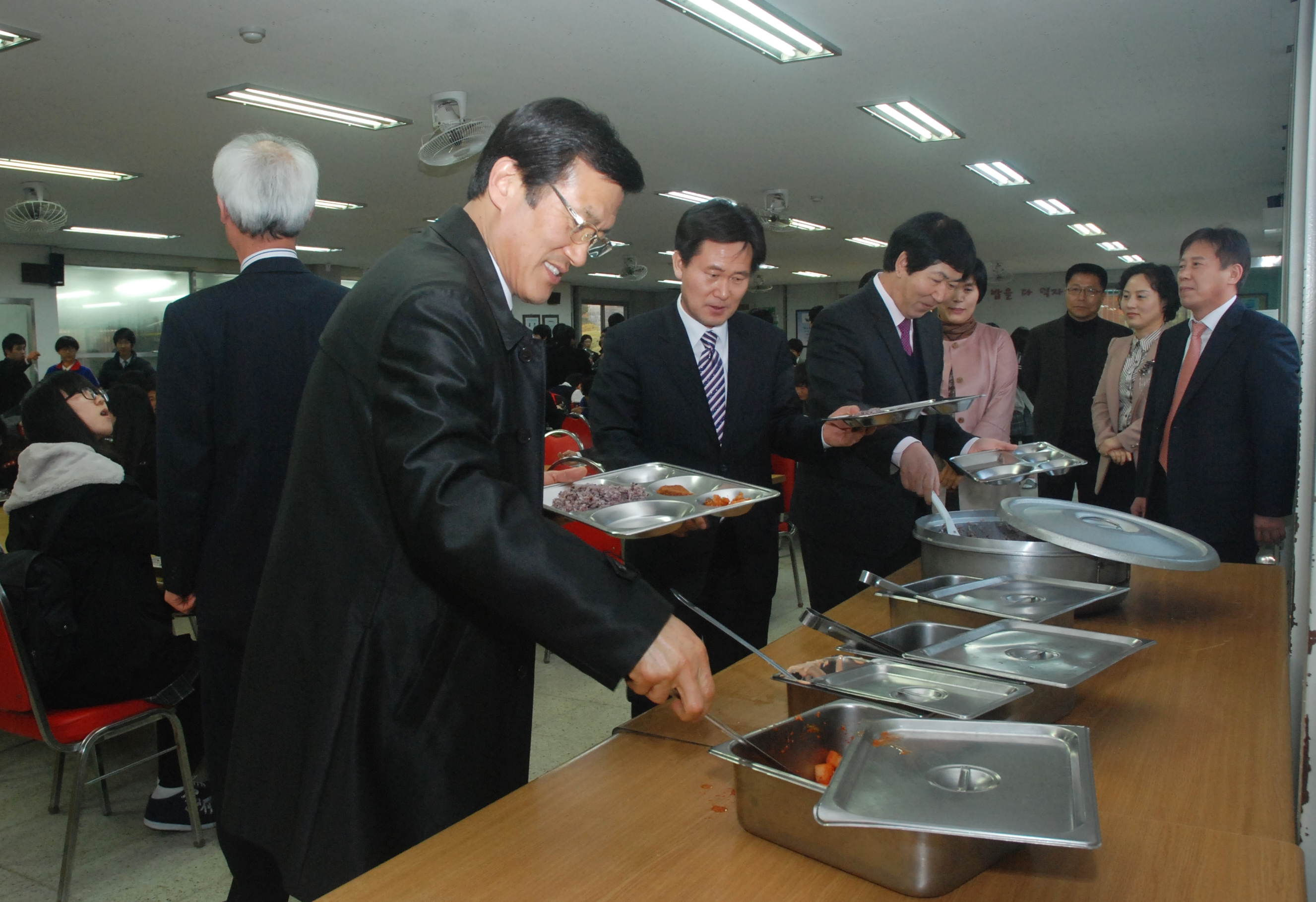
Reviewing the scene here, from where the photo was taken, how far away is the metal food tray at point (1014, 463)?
6.72ft

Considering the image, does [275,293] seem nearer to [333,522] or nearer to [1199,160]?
[333,522]

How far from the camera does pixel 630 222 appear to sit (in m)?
10.5

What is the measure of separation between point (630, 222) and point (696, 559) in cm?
890

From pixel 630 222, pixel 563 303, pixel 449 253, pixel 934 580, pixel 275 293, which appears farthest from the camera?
pixel 563 303

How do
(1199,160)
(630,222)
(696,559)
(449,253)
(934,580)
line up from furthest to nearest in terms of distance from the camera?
(630,222) → (1199,160) → (696,559) → (934,580) → (449,253)

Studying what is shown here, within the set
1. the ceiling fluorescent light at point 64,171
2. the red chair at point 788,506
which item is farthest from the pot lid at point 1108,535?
the ceiling fluorescent light at point 64,171

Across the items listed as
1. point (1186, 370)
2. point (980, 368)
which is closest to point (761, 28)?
point (980, 368)

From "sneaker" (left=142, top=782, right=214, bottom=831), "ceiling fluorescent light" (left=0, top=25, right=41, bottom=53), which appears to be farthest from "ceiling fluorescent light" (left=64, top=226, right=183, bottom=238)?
"sneaker" (left=142, top=782, right=214, bottom=831)

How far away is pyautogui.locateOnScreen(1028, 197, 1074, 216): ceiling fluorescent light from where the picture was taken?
9484 millimetres

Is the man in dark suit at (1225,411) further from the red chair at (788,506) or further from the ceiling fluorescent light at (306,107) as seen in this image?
the ceiling fluorescent light at (306,107)

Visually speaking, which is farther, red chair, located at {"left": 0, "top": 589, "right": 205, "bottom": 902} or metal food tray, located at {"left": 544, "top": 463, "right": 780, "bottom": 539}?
red chair, located at {"left": 0, "top": 589, "right": 205, "bottom": 902}

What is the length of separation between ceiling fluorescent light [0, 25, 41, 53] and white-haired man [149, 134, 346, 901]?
3.49 meters

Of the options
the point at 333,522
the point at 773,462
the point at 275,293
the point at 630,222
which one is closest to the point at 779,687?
the point at 333,522

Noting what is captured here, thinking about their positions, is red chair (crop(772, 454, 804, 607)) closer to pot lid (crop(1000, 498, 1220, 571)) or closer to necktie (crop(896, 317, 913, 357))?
necktie (crop(896, 317, 913, 357))
